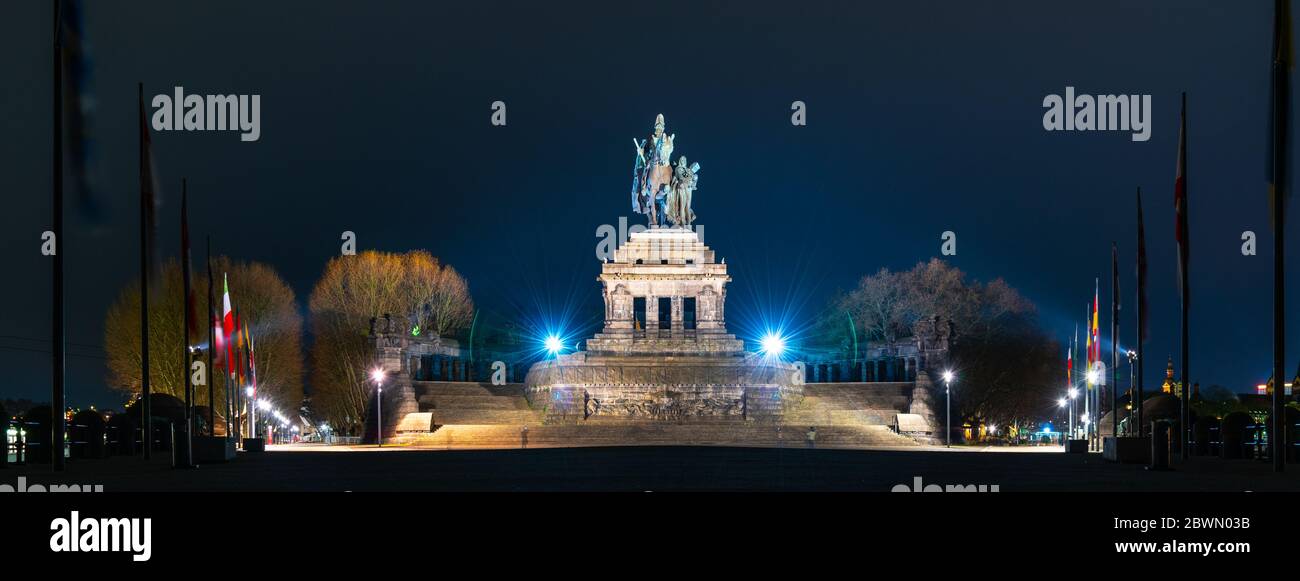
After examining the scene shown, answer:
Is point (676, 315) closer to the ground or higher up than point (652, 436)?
higher up

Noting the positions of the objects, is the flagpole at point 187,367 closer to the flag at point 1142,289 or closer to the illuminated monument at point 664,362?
the flag at point 1142,289

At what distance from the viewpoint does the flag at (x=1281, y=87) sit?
1439 inches

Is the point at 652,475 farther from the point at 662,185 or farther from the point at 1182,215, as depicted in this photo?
the point at 662,185

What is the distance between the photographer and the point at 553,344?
138 metres

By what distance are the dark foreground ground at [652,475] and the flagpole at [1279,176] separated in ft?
4.81

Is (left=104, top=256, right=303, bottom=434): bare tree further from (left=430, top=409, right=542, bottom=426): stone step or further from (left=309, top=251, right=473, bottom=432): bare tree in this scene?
(left=430, top=409, right=542, bottom=426): stone step

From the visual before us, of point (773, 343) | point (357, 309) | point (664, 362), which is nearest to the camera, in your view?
point (664, 362)

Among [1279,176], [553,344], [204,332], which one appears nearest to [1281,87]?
[1279,176]

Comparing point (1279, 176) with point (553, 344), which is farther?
point (553, 344)

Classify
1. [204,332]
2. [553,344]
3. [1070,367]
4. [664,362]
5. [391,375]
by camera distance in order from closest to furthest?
[1070,367], [204,332], [664,362], [391,375], [553,344]

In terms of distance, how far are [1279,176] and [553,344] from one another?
340 ft

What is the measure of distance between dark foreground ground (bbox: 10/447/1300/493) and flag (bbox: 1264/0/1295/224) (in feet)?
22.0
